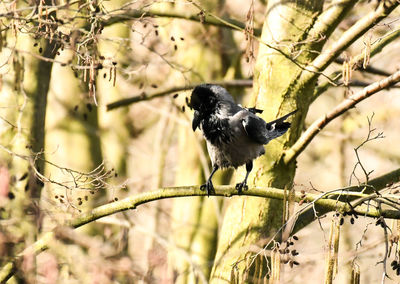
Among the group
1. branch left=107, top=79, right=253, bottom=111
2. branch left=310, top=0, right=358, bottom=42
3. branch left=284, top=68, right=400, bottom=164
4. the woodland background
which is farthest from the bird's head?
branch left=107, top=79, right=253, bottom=111

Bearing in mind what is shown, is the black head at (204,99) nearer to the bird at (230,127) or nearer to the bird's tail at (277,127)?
the bird at (230,127)

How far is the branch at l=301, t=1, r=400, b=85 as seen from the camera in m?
5.72

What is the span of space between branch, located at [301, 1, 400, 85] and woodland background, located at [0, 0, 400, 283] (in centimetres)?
1

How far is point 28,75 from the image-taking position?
7387 millimetres

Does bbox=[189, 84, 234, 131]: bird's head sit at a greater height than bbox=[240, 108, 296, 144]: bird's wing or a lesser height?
greater

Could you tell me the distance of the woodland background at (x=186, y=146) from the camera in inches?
205

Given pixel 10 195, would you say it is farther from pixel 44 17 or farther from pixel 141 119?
pixel 141 119

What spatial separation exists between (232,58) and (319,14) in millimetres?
4435

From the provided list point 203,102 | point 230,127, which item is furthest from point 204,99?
point 230,127

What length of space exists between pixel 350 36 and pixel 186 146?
5.69 meters

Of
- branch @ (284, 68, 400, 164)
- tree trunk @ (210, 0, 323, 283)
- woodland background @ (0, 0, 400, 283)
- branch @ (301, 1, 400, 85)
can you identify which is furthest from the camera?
tree trunk @ (210, 0, 323, 283)

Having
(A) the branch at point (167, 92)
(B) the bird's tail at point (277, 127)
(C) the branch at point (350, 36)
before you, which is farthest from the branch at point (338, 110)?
(A) the branch at point (167, 92)

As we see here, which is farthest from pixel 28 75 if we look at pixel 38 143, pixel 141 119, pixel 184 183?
pixel 141 119

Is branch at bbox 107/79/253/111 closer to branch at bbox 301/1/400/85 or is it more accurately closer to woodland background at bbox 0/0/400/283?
woodland background at bbox 0/0/400/283
